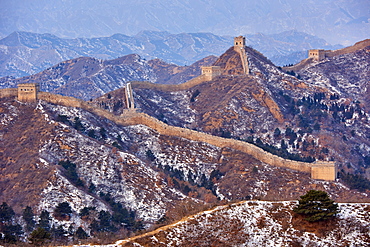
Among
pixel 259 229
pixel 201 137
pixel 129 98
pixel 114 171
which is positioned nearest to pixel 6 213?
pixel 114 171

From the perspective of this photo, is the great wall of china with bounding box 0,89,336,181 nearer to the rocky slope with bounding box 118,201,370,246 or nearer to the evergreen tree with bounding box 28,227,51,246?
the rocky slope with bounding box 118,201,370,246

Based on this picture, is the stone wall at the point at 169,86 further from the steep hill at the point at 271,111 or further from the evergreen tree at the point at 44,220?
the evergreen tree at the point at 44,220

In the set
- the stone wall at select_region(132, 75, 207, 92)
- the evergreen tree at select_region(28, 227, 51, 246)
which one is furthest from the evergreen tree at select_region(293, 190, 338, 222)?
the stone wall at select_region(132, 75, 207, 92)

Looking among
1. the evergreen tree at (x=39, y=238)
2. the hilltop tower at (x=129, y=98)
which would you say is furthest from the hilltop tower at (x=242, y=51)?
the evergreen tree at (x=39, y=238)

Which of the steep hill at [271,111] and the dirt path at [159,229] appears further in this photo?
the steep hill at [271,111]

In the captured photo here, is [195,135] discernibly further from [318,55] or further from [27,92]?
[318,55]

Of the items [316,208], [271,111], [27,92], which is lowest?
[316,208]

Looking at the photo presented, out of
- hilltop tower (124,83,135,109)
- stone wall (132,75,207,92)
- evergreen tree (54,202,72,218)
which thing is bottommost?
evergreen tree (54,202,72,218)
